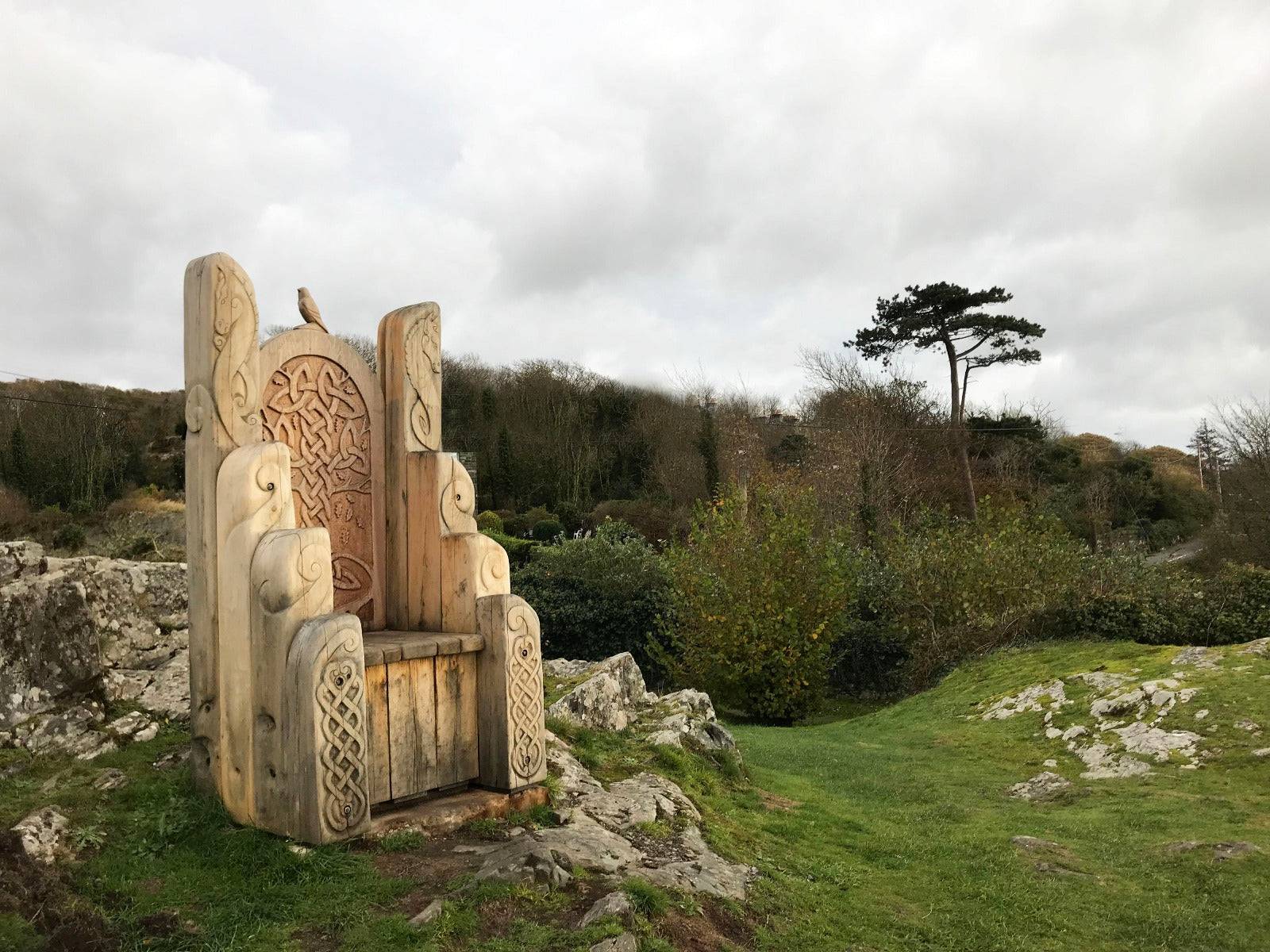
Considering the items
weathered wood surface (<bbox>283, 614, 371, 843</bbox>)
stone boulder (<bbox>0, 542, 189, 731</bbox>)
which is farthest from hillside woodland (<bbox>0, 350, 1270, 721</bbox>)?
weathered wood surface (<bbox>283, 614, 371, 843</bbox>)

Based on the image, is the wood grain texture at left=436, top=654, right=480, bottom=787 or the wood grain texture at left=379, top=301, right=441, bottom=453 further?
the wood grain texture at left=379, top=301, right=441, bottom=453

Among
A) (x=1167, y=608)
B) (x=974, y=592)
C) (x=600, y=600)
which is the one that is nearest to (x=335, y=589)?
(x=600, y=600)

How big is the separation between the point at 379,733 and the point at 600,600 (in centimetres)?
1098

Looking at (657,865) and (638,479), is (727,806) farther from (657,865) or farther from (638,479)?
(638,479)

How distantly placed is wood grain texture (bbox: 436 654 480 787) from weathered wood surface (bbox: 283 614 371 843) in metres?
0.63

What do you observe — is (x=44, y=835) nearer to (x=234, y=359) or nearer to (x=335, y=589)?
(x=335, y=589)

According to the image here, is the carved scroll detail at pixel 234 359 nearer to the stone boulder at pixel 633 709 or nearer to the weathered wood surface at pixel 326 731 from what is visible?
the weathered wood surface at pixel 326 731

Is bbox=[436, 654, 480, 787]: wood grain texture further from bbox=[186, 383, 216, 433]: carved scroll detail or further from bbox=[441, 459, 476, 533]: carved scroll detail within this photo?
bbox=[186, 383, 216, 433]: carved scroll detail

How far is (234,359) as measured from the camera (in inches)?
159

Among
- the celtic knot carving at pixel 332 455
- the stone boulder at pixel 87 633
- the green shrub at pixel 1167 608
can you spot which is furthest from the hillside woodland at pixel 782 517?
the celtic knot carving at pixel 332 455

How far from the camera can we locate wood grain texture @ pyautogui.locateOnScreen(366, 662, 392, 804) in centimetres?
405

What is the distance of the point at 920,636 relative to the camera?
13.4m

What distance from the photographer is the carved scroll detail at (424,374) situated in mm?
4855

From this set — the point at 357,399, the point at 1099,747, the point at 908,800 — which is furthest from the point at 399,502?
the point at 1099,747
